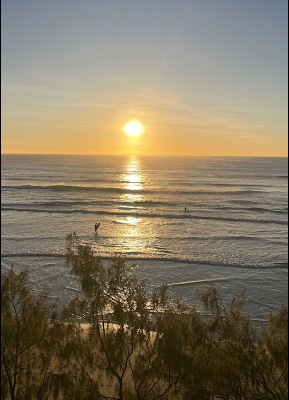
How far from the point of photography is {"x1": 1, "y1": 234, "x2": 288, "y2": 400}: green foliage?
9617 millimetres

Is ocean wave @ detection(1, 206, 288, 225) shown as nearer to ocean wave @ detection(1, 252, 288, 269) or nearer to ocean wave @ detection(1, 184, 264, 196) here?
ocean wave @ detection(1, 252, 288, 269)

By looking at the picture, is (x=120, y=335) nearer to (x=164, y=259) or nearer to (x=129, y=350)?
(x=129, y=350)

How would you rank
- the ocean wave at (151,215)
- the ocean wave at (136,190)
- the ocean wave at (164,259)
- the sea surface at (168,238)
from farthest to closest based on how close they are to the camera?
the ocean wave at (136,190) < the ocean wave at (151,215) < the ocean wave at (164,259) < the sea surface at (168,238)

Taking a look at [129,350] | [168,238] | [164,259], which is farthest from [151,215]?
[129,350]

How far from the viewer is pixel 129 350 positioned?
10312 mm

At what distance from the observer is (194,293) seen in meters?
21.2

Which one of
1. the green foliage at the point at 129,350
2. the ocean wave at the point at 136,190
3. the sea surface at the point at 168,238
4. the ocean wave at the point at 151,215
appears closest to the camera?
the green foliage at the point at 129,350

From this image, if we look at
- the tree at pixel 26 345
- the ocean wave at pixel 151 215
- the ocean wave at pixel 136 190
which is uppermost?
the ocean wave at pixel 136 190

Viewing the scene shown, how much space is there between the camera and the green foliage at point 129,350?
9617 mm

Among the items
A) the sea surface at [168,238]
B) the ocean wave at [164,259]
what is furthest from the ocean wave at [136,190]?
the ocean wave at [164,259]

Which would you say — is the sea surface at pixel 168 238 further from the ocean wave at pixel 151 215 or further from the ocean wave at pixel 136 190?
the ocean wave at pixel 136 190

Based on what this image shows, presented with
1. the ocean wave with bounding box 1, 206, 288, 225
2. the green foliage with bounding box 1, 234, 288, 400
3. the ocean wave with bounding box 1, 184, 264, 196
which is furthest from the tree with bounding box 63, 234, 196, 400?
the ocean wave with bounding box 1, 184, 264, 196

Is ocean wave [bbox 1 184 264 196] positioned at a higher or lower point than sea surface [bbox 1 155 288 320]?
higher

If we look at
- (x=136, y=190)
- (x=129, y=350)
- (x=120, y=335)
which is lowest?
(x=129, y=350)
